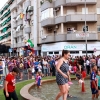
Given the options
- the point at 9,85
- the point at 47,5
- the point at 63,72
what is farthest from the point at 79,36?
the point at 9,85

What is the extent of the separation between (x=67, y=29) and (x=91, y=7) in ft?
16.6

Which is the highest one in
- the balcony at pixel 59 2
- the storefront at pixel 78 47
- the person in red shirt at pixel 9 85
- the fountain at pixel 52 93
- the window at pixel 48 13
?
the balcony at pixel 59 2

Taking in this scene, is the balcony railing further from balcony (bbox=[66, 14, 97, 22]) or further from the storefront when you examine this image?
balcony (bbox=[66, 14, 97, 22])

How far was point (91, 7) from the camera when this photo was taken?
46.1 metres

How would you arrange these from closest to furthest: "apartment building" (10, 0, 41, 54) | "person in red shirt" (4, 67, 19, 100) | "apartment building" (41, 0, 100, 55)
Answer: "person in red shirt" (4, 67, 19, 100) → "apartment building" (41, 0, 100, 55) → "apartment building" (10, 0, 41, 54)

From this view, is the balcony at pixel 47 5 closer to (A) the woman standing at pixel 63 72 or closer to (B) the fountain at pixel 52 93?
(B) the fountain at pixel 52 93

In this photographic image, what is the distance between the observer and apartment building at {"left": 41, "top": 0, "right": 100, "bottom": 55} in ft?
147

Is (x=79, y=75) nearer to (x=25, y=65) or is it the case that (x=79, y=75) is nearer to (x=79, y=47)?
(x=25, y=65)

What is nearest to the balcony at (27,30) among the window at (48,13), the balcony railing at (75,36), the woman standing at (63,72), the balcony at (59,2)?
the window at (48,13)

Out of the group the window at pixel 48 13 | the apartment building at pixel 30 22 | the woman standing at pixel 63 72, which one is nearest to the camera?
the woman standing at pixel 63 72

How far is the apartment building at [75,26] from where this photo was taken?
4484 centimetres

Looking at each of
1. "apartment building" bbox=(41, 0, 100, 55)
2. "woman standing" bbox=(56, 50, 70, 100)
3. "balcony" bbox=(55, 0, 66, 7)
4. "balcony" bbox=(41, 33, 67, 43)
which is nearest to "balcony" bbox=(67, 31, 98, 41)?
"apartment building" bbox=(41, 0, 100, 55)

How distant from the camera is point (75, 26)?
4659 centimetres

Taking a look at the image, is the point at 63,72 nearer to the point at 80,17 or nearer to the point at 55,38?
the point at 80,17
